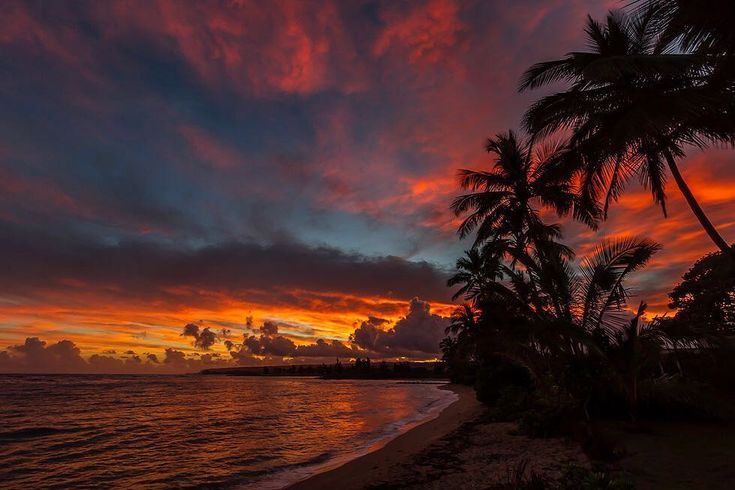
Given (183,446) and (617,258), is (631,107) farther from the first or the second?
(183,446)

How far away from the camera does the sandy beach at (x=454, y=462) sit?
902 cm

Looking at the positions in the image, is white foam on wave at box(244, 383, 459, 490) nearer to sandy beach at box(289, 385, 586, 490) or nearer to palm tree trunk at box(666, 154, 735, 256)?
sandy beach at box(289, 385, 586, 490)

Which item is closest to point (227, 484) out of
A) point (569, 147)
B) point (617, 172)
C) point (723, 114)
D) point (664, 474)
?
point (664, 474)

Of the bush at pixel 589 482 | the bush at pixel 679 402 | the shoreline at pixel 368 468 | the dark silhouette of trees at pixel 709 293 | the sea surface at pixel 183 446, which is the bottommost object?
the sea surface at pixel 183 446

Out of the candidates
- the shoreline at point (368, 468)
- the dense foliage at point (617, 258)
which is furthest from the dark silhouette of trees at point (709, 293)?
the shoreline at point (368, 468)

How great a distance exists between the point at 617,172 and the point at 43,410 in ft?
140

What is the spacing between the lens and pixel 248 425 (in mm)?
24172

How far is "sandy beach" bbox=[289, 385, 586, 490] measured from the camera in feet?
29.6

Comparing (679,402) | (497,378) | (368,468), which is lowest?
(368,468)

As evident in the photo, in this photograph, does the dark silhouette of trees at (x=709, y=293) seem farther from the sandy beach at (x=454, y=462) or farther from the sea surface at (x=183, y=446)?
the sea surface at (x=183, y=446)

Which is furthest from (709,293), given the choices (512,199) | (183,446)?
(183,446)

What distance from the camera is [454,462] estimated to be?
10977 mm

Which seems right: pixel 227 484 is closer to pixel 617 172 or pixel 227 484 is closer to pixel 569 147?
pixel 569 147

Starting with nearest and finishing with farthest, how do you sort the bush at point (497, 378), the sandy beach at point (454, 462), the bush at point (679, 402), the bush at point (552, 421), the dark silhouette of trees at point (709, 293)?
the sandy beach at point (454, 462) < the bush at point (552, 421) < the bush at point (679, 402) < the dark silhouette of trees at point (709, 293) < the bush at point (497, 378)
